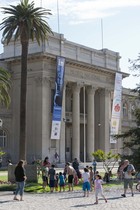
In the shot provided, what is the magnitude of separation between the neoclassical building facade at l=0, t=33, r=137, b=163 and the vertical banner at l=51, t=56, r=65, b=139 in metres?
1.24

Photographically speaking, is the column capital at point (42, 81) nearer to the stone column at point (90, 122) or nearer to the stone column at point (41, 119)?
the stone column at point (41, 119)

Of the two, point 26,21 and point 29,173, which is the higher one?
point 26,21

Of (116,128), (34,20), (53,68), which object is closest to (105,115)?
(116,128)

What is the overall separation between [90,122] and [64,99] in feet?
21.4

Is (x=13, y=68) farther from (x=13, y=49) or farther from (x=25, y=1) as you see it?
(x=25, y=1)

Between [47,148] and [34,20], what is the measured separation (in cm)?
2423

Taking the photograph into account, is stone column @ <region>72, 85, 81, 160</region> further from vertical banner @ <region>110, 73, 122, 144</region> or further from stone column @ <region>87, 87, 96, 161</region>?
vertical banner @ <region>110, 73, 122, 144</region>

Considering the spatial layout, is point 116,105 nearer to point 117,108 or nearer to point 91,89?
point 117,108

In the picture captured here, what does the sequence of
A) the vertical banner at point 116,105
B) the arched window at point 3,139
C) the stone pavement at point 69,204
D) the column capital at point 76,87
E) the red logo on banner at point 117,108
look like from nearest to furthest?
1. the stone pavement at point 69,204
2. the arched window at point 3,139
3. the column capital at point 76,87
4. the vertical banner at point 116,105
5. the red logo on banner at point 117,108

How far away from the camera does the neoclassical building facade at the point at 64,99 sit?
56.9 metres

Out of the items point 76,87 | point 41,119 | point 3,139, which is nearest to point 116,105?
point 76,87

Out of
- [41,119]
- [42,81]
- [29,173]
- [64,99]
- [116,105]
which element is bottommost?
[29,173]

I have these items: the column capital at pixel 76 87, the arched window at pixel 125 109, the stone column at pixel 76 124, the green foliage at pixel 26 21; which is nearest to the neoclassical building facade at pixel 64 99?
the stone column at pixel 76 124

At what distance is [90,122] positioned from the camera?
6456 cm
